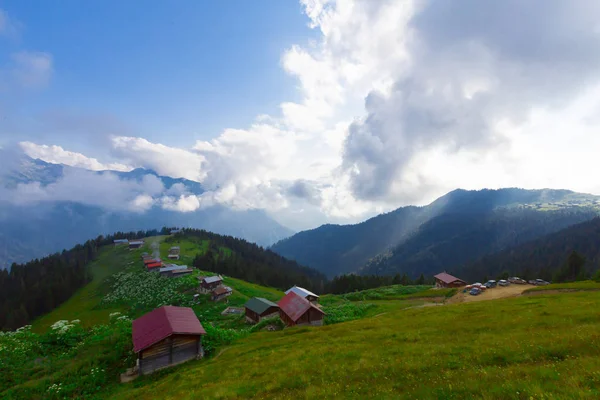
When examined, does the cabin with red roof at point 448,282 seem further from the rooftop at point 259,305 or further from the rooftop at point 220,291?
the rooftop at point 220,291

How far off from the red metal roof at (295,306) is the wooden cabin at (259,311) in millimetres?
4839

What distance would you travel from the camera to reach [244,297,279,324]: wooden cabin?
2347 inches

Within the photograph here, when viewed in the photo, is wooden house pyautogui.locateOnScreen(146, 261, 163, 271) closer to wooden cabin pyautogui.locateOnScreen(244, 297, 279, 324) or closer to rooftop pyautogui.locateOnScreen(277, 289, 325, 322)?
wooden cabin pyautogui.locateOnScreen(244, 297, 279, 324)

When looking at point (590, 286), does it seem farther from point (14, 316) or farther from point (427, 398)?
point (14, 316)

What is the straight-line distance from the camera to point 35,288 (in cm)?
11344

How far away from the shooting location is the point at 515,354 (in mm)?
14859

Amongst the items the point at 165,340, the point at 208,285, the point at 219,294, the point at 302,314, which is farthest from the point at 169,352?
the point at 208,285

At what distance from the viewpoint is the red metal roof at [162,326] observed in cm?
2820

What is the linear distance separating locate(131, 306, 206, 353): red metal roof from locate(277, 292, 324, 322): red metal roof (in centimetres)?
1969

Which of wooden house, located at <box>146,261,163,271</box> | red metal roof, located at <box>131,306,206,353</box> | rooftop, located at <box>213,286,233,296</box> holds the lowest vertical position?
rooftop, located at <box>213,286,233,296</box>

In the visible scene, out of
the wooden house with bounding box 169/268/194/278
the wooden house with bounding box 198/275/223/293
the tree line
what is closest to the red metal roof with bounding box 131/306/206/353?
the wooden house with bounding box 198/275/223/293

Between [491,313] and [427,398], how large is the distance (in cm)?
2467

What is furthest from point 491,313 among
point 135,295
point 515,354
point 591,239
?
point 591,239

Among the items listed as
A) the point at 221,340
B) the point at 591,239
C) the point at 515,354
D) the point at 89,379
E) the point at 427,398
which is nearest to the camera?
the point at 427,398
